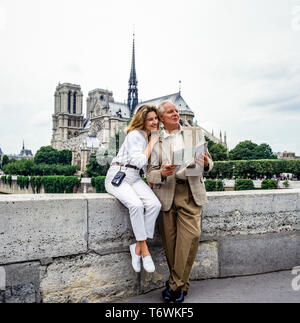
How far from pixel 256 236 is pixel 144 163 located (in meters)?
1.64

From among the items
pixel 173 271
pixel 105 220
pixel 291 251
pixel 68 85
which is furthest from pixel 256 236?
pixel 68 85

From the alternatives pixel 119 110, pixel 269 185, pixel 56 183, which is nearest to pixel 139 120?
pixel 269 185

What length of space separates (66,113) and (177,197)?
97935 mm

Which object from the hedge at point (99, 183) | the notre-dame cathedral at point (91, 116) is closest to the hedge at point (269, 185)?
the hedge at point (99, 183)

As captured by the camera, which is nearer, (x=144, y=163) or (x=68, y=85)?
(x=144, y=163)

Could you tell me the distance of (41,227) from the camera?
277 cm

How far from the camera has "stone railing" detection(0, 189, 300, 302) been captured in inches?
106

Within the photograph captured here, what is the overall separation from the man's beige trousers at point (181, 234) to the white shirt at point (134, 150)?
425mm

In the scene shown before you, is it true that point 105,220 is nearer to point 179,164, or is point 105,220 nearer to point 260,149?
point 179,164

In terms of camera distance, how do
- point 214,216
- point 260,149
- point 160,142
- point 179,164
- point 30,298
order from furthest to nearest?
1. point 260,149
2. point 214,216
3. point 160,142
4. point 179,164
5. point 30,298

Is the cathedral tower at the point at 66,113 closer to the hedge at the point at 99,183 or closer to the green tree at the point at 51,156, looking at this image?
the green tree at the point at 51,156

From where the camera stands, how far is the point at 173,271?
3.03 metres

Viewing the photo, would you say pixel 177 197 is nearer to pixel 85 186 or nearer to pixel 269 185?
pixel 269 185

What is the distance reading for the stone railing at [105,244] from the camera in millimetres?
2693
